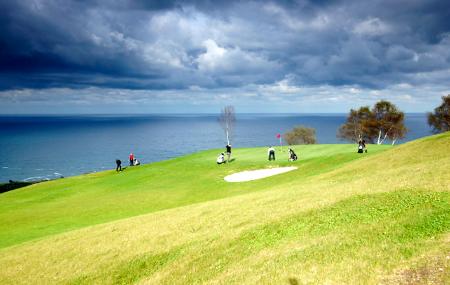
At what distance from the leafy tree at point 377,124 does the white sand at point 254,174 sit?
255 ft

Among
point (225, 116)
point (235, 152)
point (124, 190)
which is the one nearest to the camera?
point (124, 190)

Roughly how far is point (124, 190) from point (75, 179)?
1891 centimetres

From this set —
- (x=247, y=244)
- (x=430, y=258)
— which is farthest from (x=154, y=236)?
(x=430, y=258)

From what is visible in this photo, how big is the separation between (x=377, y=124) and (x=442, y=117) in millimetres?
18532

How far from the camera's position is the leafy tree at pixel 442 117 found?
335ft

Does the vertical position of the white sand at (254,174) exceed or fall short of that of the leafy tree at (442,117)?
it falls short

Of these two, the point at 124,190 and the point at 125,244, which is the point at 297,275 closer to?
the point at 125,244

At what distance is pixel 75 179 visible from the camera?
2329 inches

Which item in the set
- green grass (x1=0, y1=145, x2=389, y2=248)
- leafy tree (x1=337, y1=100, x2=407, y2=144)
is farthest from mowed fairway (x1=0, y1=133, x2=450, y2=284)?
leafy tree (x1=337, y1=100, x2=407, y2=144)

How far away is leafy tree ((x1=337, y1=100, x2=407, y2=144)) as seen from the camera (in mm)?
116312

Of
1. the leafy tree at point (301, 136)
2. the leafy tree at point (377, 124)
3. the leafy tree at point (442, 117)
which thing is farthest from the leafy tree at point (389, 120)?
the leafy tree at point (301, 136)

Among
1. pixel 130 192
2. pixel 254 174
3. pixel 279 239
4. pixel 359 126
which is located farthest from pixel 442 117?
pixel 279 239

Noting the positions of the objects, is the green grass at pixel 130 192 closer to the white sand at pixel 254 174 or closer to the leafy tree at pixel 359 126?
the white sand at pixel 254 174

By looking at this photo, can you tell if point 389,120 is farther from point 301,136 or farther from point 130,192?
point 130,192
